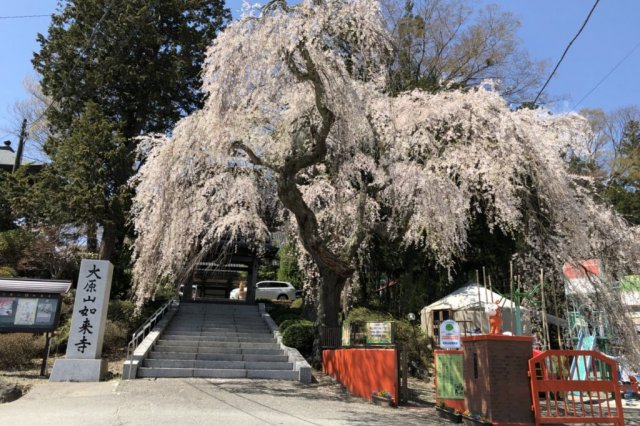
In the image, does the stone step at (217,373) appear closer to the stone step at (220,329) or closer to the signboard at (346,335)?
the signboard at (346,335)

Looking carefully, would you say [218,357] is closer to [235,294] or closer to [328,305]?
[328,305]

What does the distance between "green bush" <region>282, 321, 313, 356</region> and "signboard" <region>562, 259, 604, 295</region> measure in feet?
24.0

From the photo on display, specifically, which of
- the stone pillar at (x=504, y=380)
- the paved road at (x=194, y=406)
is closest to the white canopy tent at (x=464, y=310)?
the paved road at (x=194, y=406)

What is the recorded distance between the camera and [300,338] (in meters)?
13.6

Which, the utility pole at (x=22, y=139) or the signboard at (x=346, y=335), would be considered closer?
the signboard at (x=346, y=335)

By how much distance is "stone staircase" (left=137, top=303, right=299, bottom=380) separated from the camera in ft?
37.1

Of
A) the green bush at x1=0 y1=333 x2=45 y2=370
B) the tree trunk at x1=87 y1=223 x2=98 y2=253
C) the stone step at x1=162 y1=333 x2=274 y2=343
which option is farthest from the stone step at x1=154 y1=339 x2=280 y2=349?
the tree trunk at x1=87 y1=223 x2=98 y2=253

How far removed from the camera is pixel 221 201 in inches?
507

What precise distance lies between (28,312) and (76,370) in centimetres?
196

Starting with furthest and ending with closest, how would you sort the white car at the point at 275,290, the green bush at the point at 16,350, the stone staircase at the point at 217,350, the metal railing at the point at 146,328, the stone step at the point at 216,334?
the white car at the point at 275,290 → the stone step at the point at 216,334 → the metal railing at the point at 146,328 → the green bush at the point at 16,350 → the stone staircase at the point at 217,350

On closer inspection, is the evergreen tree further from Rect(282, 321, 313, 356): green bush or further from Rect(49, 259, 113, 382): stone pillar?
Rect(49, 259, 113, 382): stone pillar

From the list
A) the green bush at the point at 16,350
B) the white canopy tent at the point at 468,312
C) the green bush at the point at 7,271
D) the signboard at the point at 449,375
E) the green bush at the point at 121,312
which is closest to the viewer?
the signboard at the point at 449,375

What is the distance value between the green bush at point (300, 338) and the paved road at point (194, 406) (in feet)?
9.68

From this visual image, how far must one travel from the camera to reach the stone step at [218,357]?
12.0 m
